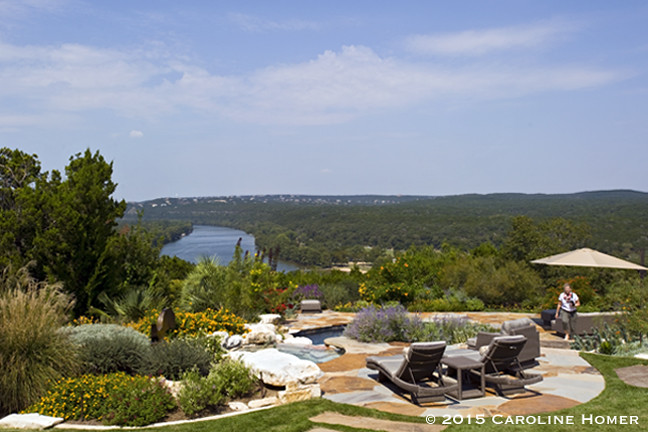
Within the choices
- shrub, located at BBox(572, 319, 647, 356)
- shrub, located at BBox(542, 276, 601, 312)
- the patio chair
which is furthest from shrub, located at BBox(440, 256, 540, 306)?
the patio chair

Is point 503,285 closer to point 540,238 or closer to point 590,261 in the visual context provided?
point 540,238

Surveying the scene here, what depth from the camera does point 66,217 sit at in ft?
35.0

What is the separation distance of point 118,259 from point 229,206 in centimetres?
13942

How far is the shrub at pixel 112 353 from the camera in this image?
720 centimetres

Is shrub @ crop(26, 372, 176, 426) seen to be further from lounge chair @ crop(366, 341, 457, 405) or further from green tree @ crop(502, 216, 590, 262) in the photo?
green tree @ crop(502, 216, 590, 262)

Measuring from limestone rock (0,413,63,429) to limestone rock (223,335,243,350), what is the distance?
3866mm

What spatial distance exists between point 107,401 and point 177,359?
3.78ft

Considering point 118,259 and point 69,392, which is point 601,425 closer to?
point 69,392

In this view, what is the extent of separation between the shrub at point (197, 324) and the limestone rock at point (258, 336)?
0.23 m

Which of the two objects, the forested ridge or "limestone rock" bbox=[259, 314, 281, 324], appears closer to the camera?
"limestone rock" bbox=[259, 314, 281, 324]

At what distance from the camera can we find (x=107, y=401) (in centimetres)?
626

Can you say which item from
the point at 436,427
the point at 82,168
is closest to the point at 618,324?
the point at 436,427

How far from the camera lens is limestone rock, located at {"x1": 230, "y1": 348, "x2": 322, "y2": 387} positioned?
704 cm

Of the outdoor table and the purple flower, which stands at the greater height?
the outdoor table
